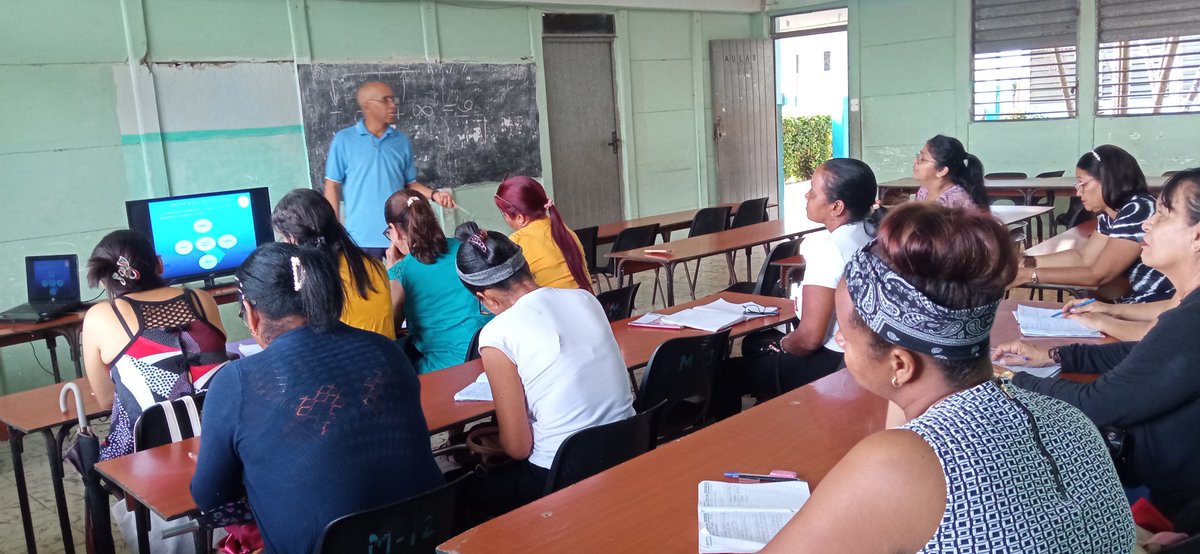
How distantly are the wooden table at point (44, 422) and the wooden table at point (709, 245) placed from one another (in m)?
2.99

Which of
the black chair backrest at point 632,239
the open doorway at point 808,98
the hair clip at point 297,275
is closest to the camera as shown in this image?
the hair clip at point 297,275

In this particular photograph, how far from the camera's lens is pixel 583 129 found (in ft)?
28.2

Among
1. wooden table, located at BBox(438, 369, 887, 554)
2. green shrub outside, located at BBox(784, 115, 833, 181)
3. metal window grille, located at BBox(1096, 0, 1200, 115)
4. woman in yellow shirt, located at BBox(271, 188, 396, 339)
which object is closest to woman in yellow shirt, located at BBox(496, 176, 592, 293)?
woman in yellow shirt, located at BBox(271, 188, 396, 339)

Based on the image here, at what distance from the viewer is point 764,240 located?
5.67 metres

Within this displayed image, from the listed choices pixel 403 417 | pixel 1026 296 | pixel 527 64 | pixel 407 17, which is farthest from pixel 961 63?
pixel 403 417

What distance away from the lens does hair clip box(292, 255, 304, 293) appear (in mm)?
1872

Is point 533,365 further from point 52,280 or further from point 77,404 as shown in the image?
point 52,280

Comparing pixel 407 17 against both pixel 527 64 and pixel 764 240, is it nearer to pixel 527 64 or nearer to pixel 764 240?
pixel 527 64

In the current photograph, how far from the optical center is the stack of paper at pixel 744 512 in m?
1.52

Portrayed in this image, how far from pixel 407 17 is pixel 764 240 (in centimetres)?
339

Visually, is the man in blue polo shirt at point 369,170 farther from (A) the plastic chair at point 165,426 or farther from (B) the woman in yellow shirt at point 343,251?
(A) the plastic chair at point 165,426

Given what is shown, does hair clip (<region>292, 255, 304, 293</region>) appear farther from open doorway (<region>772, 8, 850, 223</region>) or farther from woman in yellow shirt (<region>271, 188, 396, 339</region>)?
open doorway (<region>772, 8, 850, 223</region>)

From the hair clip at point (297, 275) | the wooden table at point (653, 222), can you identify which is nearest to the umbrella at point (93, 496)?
the hair clip at point (297, 275)

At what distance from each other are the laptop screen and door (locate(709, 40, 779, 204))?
6.63m
